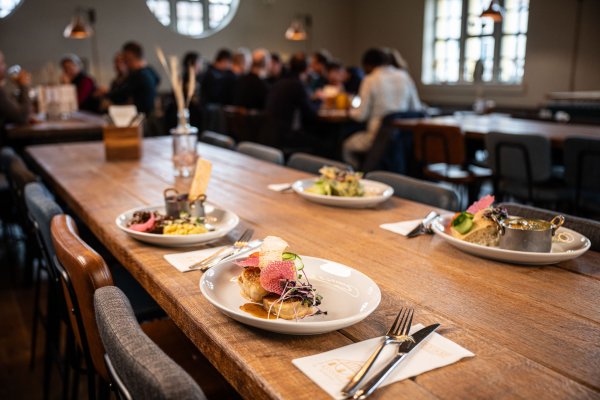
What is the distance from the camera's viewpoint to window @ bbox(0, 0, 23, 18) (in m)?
8.59

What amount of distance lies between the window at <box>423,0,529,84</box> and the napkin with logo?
8.25m

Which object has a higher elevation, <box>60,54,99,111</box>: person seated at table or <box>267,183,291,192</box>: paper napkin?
<box>60,54,99,111</box>: person seated at table

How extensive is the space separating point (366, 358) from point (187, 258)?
0.59 m

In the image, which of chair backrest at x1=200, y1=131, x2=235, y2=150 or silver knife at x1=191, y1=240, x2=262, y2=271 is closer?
silver knife at x1=191, y1=240, x2=262, y2=271

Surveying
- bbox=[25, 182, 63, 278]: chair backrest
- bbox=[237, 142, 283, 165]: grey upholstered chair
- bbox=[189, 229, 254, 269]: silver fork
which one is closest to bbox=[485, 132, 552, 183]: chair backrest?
bbox=[237, 142, 283, 165]: grey upholstered chair

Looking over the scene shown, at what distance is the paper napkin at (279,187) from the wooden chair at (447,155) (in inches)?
78.1

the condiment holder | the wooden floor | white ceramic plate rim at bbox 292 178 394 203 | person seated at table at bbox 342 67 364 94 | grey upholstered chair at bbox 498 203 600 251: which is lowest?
the wooden floor

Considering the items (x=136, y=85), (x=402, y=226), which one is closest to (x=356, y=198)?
(x=402, y=226)

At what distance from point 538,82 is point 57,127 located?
275 inches

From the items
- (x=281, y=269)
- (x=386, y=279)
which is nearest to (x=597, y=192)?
(x=386, y=279)

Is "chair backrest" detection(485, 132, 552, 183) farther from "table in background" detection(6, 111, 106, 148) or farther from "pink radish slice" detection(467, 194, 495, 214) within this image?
"table in background" detection(6, 111, 106, 148)

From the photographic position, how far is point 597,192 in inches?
125

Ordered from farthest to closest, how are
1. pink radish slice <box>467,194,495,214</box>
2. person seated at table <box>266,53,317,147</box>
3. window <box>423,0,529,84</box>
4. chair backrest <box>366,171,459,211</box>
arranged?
window <box>423,0,529,84</box> → person seated at table <box>266,53,317,147</box> → chair backrest <box>366,171,459,211</box> → pink radish slice <box>467,194,495,214</box>

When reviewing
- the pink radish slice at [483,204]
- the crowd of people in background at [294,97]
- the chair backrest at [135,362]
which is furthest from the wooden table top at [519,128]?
the chair backrest at [135,362]
